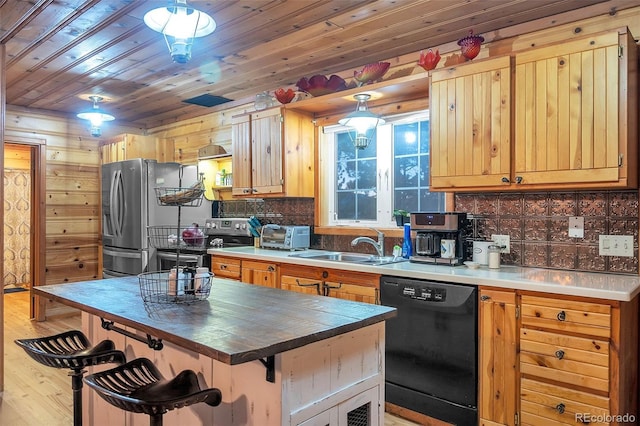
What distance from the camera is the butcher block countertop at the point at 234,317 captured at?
1306 mm

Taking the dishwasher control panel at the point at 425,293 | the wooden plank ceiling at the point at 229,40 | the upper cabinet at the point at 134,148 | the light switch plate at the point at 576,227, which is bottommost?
the dishwasher control panel at the point at 425,293

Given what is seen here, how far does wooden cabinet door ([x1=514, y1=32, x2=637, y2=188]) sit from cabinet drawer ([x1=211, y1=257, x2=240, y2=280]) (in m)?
2.38

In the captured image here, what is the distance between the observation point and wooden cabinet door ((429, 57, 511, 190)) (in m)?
2.61

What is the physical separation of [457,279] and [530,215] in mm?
716

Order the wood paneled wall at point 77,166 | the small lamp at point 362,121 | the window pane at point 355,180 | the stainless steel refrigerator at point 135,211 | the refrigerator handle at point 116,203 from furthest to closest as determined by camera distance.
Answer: the wood paneled wall at point 77,166 < the refrigerator handle at point 116,203 < the stainless steel refrigerator at point 135,211 < the window pane at point 355,180 < the small lamp at point 362,121

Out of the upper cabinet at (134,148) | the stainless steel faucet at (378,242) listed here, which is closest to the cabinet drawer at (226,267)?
the stainless steel faucet at (378,242)

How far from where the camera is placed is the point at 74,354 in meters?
1.81

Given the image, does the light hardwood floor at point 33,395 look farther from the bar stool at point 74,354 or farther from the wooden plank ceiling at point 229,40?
the wooden plank ceiling at point 229,40

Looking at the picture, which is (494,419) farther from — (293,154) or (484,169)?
(293,154)

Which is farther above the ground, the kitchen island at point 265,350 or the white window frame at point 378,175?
the white window frame at point 378,175

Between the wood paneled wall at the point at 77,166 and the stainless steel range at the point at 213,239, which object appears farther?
the wood paneled wall at the point at 77,166

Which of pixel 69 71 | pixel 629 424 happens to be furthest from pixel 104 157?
pixel 629 424

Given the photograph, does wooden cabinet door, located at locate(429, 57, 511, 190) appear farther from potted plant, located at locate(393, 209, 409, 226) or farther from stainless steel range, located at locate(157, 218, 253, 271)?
stainless steel range, located at locate(157, 218, 253, 271)

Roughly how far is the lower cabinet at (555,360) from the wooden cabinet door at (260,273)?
1.68m
